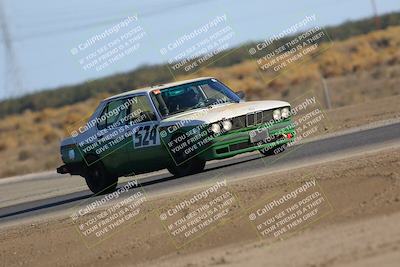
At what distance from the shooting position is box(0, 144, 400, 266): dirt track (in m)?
9.09

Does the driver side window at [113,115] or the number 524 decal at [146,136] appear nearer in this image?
the number 524 decal at [146,136]

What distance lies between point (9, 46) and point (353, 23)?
186 feet

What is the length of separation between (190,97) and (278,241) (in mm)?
6438

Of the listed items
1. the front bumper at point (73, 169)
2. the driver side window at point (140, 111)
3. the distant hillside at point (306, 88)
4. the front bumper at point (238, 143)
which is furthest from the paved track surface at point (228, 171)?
the distant hillside at point (306, 88)

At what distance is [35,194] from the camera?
68.1ft

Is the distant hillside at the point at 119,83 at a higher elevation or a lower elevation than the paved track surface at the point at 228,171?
lower

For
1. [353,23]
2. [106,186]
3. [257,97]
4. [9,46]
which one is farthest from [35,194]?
[353,23]

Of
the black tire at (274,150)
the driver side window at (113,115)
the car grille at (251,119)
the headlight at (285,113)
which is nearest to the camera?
the car grille at (251,119)

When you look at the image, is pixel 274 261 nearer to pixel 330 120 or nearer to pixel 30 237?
pixel 30 237

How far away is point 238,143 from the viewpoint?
608 inches

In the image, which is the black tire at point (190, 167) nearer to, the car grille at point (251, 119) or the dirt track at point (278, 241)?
the car grille at point (251, 119)

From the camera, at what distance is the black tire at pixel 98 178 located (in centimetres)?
1680

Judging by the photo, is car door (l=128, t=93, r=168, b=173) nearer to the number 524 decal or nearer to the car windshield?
the number 524 decal

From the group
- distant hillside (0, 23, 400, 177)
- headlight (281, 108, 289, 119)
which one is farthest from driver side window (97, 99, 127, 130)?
distant hillside (0, 23, 400, 177)
